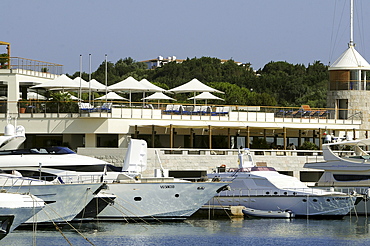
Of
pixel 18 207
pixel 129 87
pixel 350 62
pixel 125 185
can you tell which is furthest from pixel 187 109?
pixel 18 207

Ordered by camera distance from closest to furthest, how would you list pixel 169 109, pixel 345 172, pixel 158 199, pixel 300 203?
pixel 158 199 < pixel 300 203 < pixel 345 172 < pixel 169 109

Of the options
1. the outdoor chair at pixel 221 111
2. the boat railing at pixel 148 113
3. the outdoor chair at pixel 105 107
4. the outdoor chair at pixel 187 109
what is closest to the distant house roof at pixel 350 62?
the boat railing at pixel 148 113

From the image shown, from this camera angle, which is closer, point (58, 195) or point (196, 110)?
point (58, 195)

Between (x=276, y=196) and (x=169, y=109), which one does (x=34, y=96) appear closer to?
(x=169, y=109)

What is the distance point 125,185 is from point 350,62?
30.1m

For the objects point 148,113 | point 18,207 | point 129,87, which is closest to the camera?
point 18,207

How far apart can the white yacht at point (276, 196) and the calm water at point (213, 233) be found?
0.96m

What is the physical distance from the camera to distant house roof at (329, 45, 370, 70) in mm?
64312

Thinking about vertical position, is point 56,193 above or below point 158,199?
above

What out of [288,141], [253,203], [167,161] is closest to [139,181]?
[253,203]

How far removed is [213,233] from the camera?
38.2 meters

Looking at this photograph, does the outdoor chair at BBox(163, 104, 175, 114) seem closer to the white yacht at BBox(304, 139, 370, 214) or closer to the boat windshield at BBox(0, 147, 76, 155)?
the white yacht at BBox(304, 139, 370, 214)

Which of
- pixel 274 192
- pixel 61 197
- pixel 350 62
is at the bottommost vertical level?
pixel 274 192

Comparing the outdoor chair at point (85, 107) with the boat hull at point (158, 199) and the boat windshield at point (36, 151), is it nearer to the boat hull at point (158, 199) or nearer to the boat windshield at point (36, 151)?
the boat windshield at point (36, 151)
